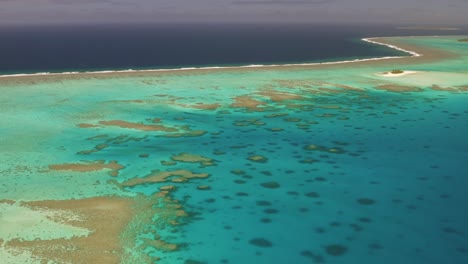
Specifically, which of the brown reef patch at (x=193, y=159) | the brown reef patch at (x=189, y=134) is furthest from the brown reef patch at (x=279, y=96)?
the brown reef patch at (x=193, y=159)

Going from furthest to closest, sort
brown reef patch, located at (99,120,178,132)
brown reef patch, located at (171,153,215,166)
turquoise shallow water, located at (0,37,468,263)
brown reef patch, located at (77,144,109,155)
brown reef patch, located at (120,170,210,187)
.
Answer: brown reef patch, located at (99,120,178,132), brown reef patch, located at (77,144,109,155), brown reef patch, located at (171,153,215,166), brown reef patch, located at (120,170,210,187), turquoise shallow water, located at (0,37,468,263)

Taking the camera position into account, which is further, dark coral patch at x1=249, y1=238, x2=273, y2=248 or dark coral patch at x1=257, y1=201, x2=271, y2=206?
dark coral patch at x1=257, y1=201, x2=271, y2=206

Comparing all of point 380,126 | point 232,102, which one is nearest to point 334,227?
point 380,126

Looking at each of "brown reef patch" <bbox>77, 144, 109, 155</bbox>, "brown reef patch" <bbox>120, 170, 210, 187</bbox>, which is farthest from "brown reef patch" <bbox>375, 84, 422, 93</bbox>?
"brown reef patch" <bbox>77, 144, 109, 155</bbox>

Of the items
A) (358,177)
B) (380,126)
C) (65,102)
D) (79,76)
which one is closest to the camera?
(358,177)

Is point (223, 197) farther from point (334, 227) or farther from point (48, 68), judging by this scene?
point (48, 68)

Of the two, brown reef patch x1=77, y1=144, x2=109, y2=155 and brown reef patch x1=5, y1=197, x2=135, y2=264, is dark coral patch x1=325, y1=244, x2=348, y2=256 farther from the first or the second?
brown reef patch x1=77, y1=144, x2=109, y2=155

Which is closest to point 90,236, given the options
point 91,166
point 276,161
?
point 91,166
